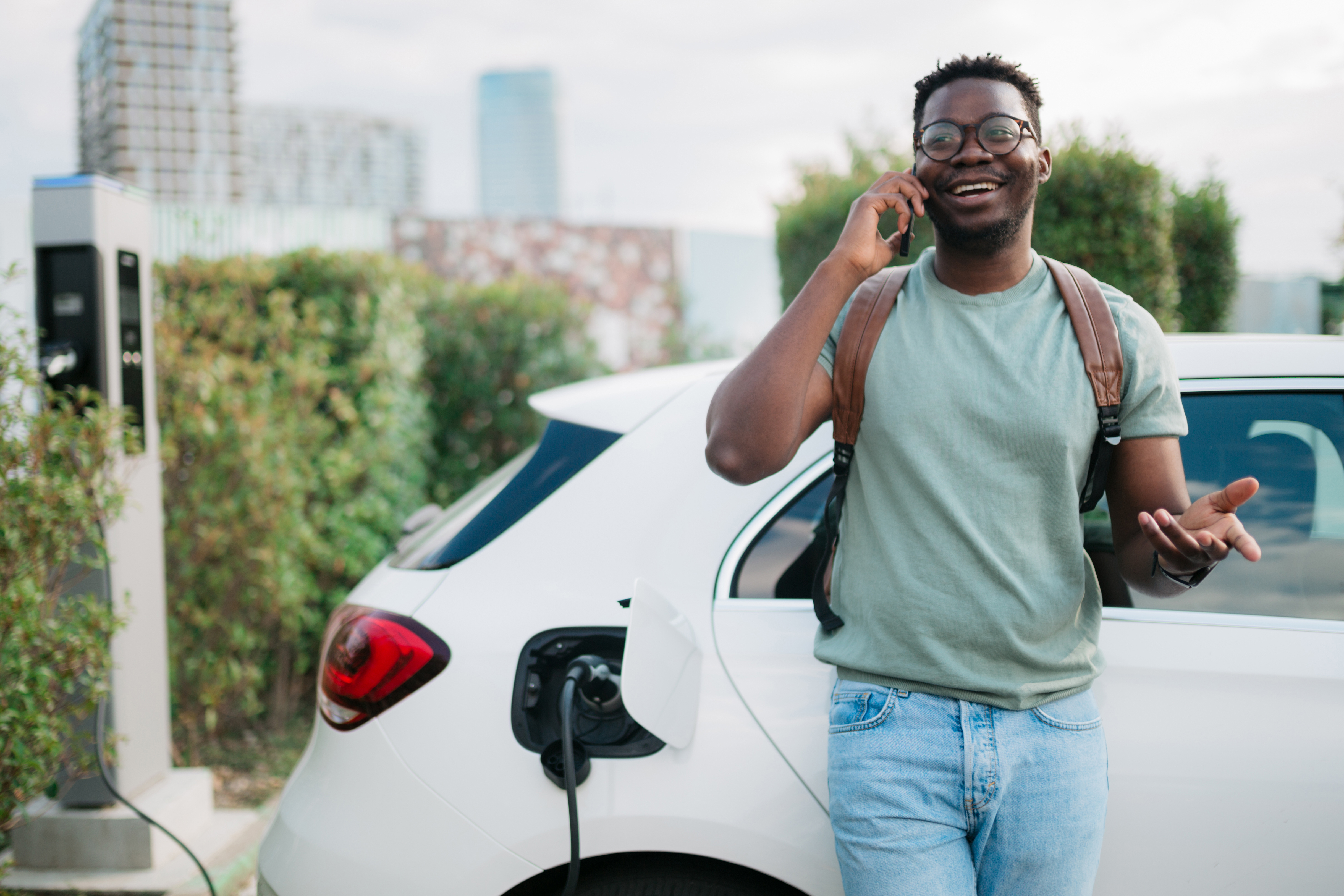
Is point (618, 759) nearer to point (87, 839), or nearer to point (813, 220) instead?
point (87, 839)

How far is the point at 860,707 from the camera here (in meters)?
1.38

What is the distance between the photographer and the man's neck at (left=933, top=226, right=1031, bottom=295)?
4.66 feet

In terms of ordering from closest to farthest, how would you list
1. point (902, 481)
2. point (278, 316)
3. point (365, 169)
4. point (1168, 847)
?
point (902, 481)
point (1168, 847)
point (278, 316)
point (365, 169)

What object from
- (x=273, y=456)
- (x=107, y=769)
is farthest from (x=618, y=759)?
(x=273, y=456)

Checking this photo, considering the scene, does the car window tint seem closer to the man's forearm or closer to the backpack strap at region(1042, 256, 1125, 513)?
the man's forearm

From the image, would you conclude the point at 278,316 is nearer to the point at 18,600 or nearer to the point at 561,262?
the point at 18,600

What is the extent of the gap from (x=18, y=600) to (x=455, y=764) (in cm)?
148

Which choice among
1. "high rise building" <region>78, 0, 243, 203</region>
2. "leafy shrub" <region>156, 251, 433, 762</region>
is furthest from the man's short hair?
"high rise building" <region>78, 0, 243, 203</region>

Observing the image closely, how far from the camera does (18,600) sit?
238 cm

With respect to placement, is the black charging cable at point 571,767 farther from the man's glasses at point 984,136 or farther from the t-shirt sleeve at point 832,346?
the man's glasses at point 984,136

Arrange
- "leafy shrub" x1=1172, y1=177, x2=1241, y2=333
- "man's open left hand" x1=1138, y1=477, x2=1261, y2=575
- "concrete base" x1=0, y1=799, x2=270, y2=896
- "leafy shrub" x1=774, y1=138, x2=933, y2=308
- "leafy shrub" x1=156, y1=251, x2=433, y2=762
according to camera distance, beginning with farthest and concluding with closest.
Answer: "leafy shrub" x1=1172, y1=177, x2=1241, y2=333 → "leafy shrub" x1=774, y1=138, x2=933, y2=308 → "leafy shrub" x1=156, y1=251, x2=433, y2=762 → "concrete base" x1=0, y1=799, x2=270, y2=896 → "man's open left hand" x1=1138, y1=477, x2=1261, y2=575

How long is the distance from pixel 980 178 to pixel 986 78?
17 cm

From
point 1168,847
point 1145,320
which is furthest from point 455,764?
point 1145,320

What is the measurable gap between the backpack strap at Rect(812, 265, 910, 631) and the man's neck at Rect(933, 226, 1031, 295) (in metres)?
0.07
